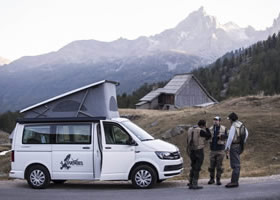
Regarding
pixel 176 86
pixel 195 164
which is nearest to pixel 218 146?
pixel 195 164

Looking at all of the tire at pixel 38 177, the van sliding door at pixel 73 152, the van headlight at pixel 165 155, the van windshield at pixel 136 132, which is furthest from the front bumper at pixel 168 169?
the tire at pixel 38 177

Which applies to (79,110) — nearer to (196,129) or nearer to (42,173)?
(42,173)

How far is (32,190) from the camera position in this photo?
12914 mm

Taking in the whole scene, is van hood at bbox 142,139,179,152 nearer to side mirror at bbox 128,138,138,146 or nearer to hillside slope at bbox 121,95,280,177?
side mirror at bbox 128,138,138,146

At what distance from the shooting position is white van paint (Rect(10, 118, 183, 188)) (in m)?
12.1

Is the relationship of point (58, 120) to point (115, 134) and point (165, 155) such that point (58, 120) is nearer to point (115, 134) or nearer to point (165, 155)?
point (115, 134)

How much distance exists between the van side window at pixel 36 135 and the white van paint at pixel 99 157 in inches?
1.3

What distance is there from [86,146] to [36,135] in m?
1.80

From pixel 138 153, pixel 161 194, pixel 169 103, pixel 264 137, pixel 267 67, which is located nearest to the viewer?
pixel 161 194

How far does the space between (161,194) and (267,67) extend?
85.4m

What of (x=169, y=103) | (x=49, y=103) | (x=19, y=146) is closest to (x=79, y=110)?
(x=49, y=103)

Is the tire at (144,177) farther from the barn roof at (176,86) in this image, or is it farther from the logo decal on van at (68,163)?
the barn roof at (176,86)

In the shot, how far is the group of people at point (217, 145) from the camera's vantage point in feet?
38.2

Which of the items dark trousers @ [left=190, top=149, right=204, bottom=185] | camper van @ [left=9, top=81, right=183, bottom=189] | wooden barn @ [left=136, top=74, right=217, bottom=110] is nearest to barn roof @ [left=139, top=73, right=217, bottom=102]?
wooden barn @ [left=136, top=74, right=217, bottom=110]
